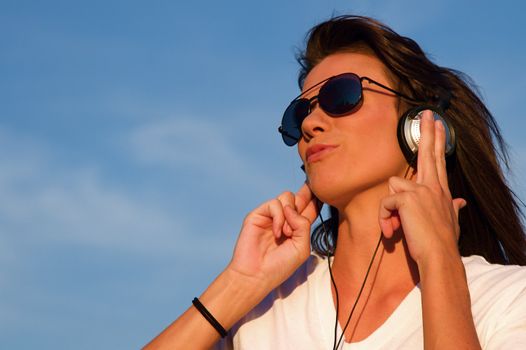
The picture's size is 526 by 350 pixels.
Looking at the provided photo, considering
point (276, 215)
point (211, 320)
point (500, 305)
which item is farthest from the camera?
point (276, 215)

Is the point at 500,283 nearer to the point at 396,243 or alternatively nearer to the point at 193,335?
the point at 396,243

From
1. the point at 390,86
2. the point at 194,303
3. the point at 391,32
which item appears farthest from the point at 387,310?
the point at 391,32

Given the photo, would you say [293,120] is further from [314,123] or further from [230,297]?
[230,297]

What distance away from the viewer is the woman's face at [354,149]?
16.5ft

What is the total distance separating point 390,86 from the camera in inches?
213

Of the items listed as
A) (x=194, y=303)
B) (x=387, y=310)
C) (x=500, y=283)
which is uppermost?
(x=194, y=303)

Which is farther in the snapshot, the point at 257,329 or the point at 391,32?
the point at 391,32

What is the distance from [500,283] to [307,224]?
1.23m

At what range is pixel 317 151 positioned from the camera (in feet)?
17.1

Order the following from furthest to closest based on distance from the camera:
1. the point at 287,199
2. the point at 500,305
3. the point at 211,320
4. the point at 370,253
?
the point at 287,199, the point at 370,253, the point at 211,320, the point at 500,305

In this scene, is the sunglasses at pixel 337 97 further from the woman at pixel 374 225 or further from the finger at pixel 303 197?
the finger at pixel 303 197

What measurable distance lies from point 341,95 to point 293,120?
0.53 metres

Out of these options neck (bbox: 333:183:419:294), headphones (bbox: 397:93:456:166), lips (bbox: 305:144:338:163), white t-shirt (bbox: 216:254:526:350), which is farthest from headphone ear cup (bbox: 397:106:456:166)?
white t-shirt (bbox: 216:254:526:350)

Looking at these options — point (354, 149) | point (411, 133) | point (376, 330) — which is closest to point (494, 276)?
point (376, 330)
